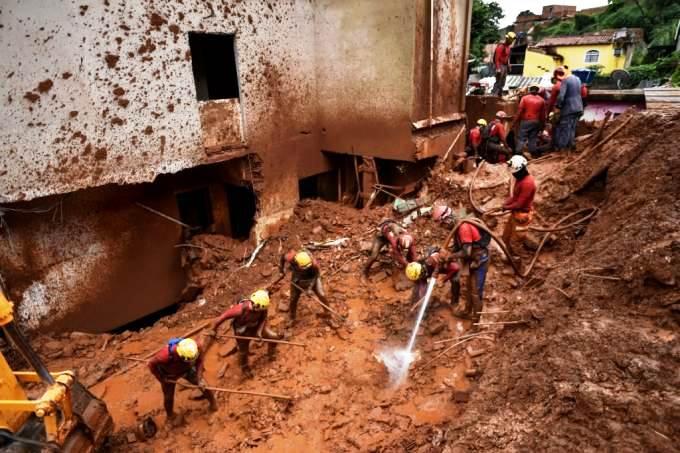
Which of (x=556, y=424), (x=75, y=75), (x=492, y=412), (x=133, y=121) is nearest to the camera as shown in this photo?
(x=556, y=424)

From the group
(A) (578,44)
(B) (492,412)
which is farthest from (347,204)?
(A) (578,44)

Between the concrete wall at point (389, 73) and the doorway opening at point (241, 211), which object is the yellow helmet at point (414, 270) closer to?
the concrete wall at point (389, 73)

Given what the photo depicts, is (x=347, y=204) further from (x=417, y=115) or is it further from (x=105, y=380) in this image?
(x=105, y=380)

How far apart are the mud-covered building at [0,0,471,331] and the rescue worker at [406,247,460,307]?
11.1ft

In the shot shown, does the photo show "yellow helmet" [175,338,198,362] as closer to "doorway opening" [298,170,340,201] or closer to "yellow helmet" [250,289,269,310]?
"yellow helmet" [250,289,269,310]

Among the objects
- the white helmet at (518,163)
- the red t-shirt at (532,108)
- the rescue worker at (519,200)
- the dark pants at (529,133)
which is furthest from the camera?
the dark pants at (529,133)

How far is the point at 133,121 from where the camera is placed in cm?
689

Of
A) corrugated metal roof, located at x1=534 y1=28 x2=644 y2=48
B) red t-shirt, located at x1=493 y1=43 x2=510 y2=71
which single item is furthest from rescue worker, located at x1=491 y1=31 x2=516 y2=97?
corrugated metal roof, located at x1=534 y1=28 x2=644 y2=48

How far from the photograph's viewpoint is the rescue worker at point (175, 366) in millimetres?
4871

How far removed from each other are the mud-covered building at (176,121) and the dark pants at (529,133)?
1.52 meters

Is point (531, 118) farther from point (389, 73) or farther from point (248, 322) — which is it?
point (248, 322)

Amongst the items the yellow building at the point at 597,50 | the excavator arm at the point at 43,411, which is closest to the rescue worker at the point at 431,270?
the excavator arm at the point at 43,411

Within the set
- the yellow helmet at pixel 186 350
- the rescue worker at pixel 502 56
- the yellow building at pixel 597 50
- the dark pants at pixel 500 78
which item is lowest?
the yellow helmet at pixel 186 350

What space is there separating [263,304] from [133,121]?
4.04m
